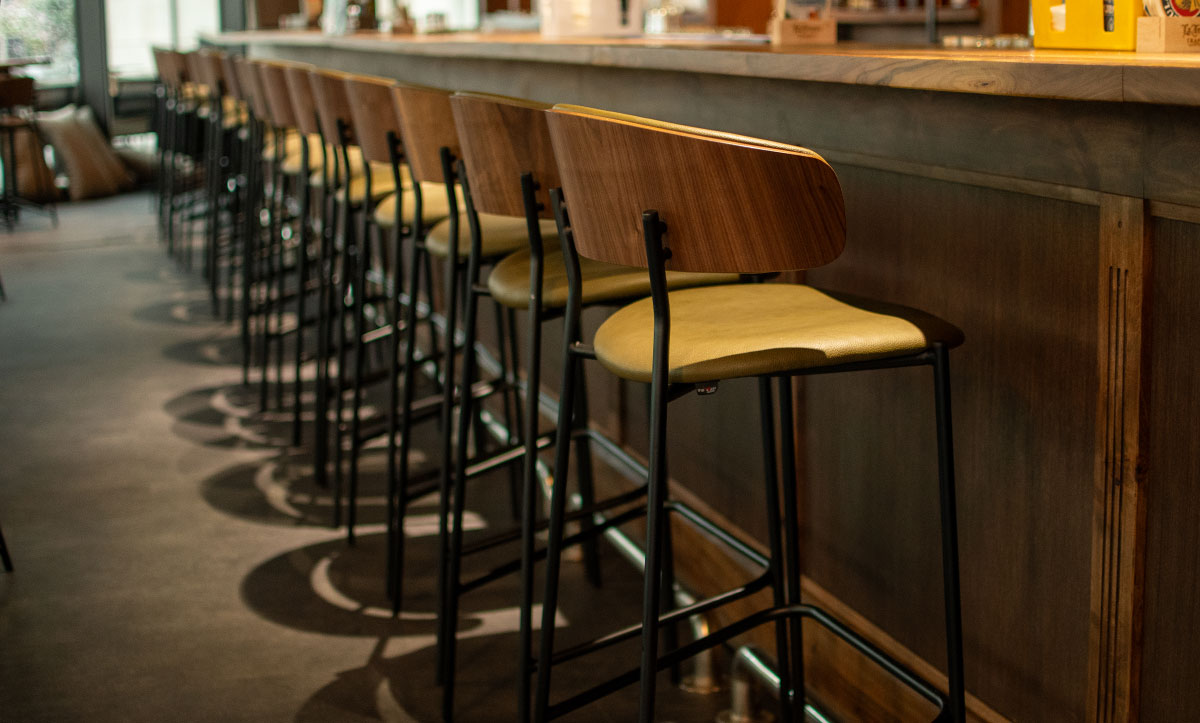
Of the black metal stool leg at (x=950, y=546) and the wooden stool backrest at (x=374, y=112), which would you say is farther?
the wooden stool backrest at (x=374, y=112)

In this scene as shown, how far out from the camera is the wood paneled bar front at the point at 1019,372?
4.36ft

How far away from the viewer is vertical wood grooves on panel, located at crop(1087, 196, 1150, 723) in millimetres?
1356

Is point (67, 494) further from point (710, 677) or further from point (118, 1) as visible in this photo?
point (118, 1)

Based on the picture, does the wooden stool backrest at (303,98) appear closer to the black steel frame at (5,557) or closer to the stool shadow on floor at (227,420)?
the stool shadow on floor at (227,420)

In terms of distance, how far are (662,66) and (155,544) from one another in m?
1.69

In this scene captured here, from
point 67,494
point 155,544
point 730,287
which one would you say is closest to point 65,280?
point 67,494

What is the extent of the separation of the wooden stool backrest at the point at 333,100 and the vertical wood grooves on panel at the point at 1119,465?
1.85 m

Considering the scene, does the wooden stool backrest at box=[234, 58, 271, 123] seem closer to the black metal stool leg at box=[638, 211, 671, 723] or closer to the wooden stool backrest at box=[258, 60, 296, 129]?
the wooden stool backrest at box=[258, 60, 296, 129]

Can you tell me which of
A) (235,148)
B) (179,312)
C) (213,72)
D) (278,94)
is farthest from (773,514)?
(235,148)

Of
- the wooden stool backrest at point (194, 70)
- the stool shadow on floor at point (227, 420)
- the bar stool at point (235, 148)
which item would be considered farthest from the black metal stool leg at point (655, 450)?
the wooden stool backrest at point (194, 70)

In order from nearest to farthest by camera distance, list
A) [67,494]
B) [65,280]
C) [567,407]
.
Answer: [567,407]
[67,494]
[65,280]

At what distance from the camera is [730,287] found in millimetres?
1705

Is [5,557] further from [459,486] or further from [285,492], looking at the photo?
[459,486]

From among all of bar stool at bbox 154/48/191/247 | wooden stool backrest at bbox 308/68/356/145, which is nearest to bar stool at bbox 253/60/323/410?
wooden stool backrest at bbox 308/68/356/145
